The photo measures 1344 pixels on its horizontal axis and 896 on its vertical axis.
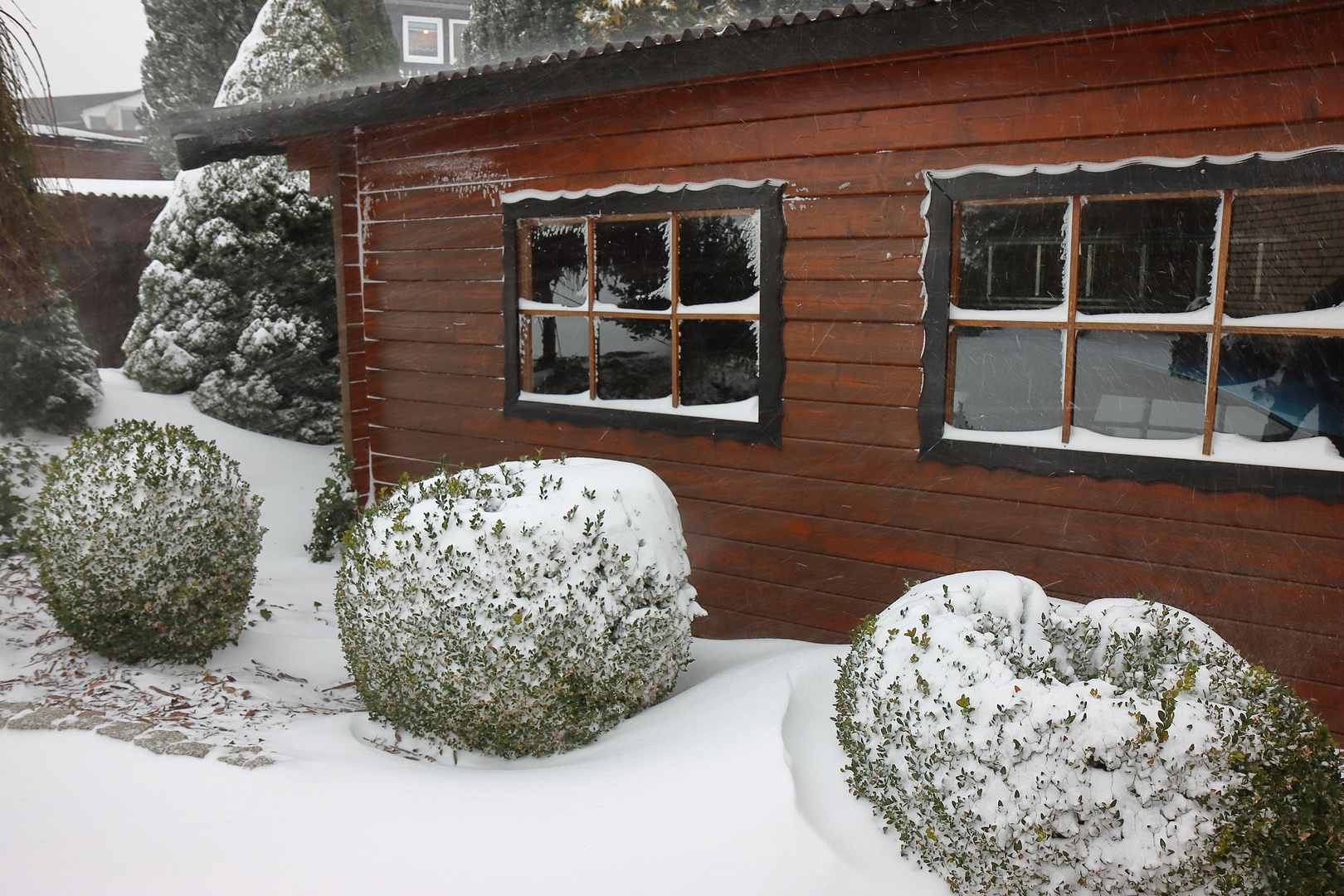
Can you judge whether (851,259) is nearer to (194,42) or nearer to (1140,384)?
(1140,384)

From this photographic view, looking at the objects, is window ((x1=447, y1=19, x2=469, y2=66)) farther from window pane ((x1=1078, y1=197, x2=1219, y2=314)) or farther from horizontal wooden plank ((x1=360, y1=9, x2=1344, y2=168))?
window pane ((x1=1078, y1=197, x2=1219, y2=314))

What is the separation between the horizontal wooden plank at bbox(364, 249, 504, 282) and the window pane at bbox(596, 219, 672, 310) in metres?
0.77

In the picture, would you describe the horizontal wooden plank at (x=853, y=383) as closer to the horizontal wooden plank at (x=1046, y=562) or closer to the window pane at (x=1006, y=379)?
the window pane at (x=1006, y=379)

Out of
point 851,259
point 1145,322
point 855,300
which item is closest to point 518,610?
point 855,300

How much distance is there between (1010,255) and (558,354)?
9.05 feet

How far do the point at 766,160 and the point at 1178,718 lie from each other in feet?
10.4

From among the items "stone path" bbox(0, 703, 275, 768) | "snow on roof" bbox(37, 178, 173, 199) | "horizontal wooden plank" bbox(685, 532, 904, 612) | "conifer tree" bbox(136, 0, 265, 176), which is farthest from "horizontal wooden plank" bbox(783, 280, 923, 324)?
"conifer tree" bbox(136, 0, 265, 176)

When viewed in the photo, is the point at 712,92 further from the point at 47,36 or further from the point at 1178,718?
the point at 1178,718

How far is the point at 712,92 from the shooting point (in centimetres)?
455

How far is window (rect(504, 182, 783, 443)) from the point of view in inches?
181

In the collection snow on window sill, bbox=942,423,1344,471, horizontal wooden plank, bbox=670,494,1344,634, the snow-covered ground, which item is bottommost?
the snow-covered ground

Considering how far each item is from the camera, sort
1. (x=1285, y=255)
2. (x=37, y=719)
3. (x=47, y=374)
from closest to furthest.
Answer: (x=1285, y=255) → (x=37, y=719) → (x=47, y=374)

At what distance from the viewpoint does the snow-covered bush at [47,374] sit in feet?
26.6

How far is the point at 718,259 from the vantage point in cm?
473
